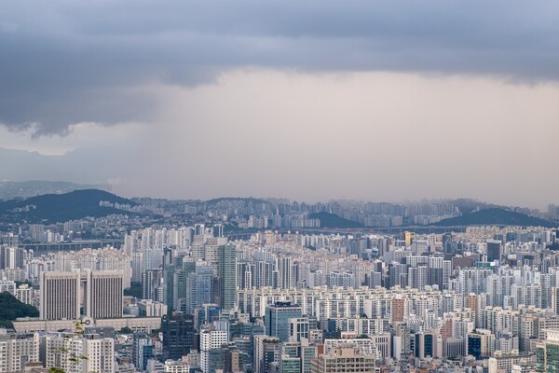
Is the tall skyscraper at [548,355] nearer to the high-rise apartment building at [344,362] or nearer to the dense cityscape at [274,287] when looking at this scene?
the dense cityscape at [274,287]

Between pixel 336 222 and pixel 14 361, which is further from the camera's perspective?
pixel 336 222

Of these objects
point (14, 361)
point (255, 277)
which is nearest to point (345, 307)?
point (255, 277)

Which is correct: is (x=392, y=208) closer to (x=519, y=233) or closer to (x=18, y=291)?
(x=519, y=233)

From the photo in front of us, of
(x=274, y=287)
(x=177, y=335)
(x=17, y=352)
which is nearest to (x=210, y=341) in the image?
(x=177, y=335)

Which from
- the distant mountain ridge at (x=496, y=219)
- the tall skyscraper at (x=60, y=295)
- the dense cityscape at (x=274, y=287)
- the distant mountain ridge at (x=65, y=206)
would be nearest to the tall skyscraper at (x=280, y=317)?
the dense cityscape at (x=274, y=287)

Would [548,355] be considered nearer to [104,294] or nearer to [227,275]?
[227,275]
